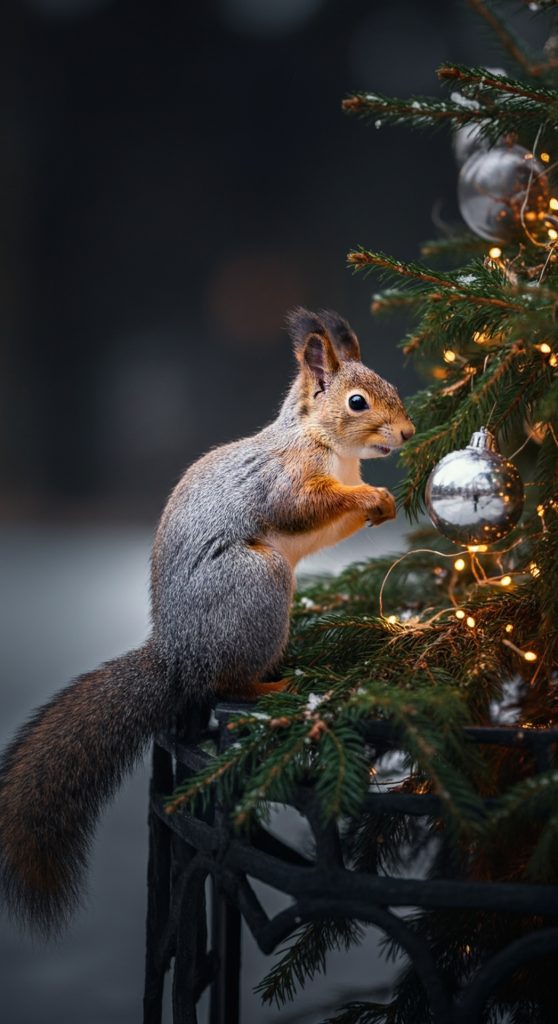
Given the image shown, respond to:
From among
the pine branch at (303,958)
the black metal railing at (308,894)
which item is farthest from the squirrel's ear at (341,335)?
the pine branch at (303,958)

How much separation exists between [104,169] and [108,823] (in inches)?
93.4

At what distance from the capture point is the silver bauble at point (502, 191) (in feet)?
3.38

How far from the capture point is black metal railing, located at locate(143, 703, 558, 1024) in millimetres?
605

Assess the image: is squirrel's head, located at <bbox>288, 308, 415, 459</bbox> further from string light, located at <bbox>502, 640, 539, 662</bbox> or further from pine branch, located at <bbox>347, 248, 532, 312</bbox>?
string light, located at <bbox>502, 640, 539, 662</bbox>

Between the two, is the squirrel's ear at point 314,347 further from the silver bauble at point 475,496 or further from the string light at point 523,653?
the string light at point 523,653

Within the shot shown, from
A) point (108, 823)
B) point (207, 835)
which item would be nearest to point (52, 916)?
point (207, 835)

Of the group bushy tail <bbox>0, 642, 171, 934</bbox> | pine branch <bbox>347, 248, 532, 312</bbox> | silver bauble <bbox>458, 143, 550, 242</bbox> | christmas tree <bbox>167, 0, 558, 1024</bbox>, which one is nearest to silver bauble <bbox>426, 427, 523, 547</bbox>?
christmas tree <bbox>167, 0, 558, 1024</bbox>

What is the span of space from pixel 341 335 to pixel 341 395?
0.20 ft

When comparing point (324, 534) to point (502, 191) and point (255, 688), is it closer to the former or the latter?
point (255, 688)

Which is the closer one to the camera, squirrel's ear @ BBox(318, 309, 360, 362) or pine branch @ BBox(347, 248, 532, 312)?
pine branch @ BBox(347, 248, 532, 312)

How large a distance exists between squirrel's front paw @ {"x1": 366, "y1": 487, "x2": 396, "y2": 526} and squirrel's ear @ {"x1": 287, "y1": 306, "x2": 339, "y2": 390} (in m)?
0.12

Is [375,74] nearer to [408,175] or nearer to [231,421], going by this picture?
[408,175]

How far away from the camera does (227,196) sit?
11.0ft

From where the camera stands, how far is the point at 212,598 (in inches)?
31.7
